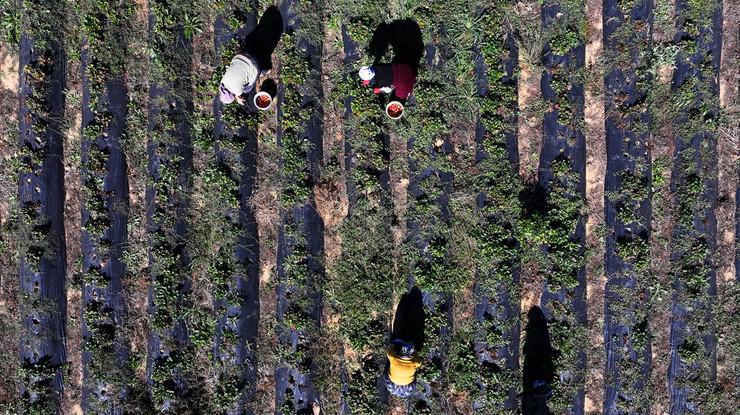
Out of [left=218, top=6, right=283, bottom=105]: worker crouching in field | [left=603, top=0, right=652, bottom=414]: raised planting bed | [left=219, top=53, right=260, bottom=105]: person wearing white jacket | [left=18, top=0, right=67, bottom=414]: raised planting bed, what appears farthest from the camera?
[left=18, top=0, right=67, bottom=414]: raised planting bed

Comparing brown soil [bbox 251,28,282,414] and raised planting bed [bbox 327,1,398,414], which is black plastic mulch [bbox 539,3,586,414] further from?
brown soil [bbox 251,28,282,414]

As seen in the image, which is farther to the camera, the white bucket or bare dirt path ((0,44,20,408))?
bare dirt path ((0,44,20,408))

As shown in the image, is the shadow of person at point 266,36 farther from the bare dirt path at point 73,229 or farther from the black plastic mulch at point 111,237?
the bare dirt path at point 73,229

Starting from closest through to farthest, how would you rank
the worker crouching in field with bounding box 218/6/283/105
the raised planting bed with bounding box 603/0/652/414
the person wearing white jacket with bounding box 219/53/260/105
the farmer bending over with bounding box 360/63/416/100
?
the person wearing white jacket with bounding box 219/53/260/105 < the farmer bending over with bounding box 360/63/416/100 < the worker crouching in field with bounding box 218/6/283/105 < the raised planting bed with bounding box 603/0/652/414

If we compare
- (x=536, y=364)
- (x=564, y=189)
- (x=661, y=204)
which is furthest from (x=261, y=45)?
(x=661, y=204)

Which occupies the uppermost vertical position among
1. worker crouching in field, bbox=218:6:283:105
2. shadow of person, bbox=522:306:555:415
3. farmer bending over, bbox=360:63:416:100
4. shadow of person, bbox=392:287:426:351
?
worker crouching in field, bbox=218:6:283:105

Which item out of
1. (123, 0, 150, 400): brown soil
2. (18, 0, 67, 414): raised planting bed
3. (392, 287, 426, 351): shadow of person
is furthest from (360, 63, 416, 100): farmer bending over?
(18, 0, 67, 414): raised planting bed

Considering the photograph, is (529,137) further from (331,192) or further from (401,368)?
(401,368)
